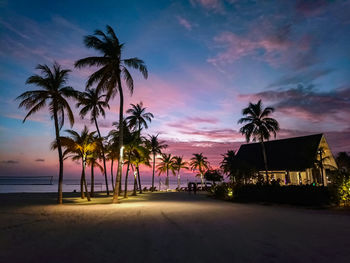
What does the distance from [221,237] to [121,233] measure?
3201mm

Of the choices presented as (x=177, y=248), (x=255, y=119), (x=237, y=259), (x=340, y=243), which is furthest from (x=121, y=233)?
(x=255, y=119)

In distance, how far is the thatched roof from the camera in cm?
3028

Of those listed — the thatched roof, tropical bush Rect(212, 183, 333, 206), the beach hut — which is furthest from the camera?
the thatched roof

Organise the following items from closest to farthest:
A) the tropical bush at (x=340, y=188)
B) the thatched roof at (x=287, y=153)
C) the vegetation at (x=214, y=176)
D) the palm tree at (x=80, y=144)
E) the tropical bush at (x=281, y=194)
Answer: the tropical bush at (x=340, y=188) < the tropical bush at (x=281, y=194) < the palm tree at (x=80, y=144) < the thatched roof at (x=287, y=153) < the vegetation at (x=214, y=176)

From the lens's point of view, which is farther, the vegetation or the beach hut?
the vegetation

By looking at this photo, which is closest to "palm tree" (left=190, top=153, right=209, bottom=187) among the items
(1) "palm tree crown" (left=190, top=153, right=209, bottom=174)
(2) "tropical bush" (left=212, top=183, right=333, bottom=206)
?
(1) "palm tree crown" (left=190, top=153, right=209, bottom=174)

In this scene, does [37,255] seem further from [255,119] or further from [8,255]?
[255,119]

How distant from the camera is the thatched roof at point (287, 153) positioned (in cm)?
3028

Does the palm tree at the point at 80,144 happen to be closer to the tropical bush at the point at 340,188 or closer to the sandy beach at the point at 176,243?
the sandy beach at the point at 176,243

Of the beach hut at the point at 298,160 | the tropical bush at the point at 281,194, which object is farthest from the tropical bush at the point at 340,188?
the beach hut at the point at 298,160

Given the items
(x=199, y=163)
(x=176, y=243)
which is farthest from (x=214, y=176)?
(x=176, y=243)

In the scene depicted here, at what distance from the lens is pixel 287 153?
34969 mm

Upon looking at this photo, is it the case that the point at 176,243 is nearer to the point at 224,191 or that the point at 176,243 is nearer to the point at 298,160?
the point at 224,191

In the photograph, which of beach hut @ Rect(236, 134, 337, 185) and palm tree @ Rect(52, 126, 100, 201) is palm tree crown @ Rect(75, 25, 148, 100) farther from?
beach hut @ Rect(236, 134, 337, 185)
